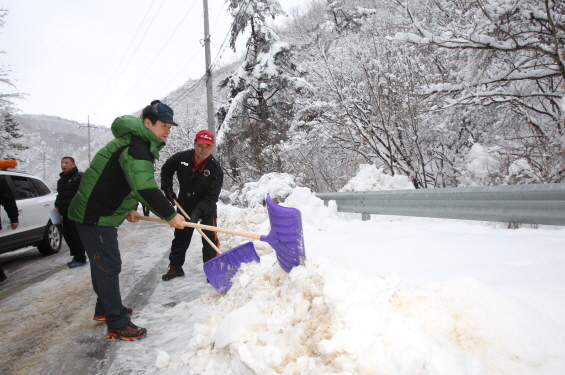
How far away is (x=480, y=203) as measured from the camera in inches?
132

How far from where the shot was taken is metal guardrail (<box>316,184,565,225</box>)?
273cm

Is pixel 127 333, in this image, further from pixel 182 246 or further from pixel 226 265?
pixel 182 246

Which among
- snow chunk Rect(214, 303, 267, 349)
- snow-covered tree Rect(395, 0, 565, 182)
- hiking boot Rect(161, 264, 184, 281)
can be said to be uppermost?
snow-covered tree Rect(395, 0, 565, 182)

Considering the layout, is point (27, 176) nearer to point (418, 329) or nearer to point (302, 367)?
point (302, 367)

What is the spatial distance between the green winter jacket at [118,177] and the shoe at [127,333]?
0.88 m

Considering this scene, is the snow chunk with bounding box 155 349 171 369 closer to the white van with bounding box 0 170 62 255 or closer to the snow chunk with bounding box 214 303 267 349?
the snow chunk with bounding box 214 303 267 349

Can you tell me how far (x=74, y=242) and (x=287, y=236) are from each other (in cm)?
421

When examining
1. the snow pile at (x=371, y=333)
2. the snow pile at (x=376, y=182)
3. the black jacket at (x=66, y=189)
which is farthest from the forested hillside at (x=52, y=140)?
the snow pile at (x=371, y=333)

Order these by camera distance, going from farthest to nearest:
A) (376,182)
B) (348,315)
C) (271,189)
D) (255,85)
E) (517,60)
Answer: (255,85) < (271,189) < (376,182) < (517,60) < (348,315)

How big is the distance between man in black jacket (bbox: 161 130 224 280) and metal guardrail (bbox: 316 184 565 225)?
2435mm

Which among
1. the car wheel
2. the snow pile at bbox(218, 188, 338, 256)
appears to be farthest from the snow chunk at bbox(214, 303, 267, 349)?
the car wheel

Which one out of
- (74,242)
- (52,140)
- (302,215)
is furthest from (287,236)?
(52,140)

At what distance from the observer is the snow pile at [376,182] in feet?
19.7

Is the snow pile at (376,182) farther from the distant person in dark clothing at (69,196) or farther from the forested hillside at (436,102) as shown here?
the distant person in dark clothing at (69,196)
